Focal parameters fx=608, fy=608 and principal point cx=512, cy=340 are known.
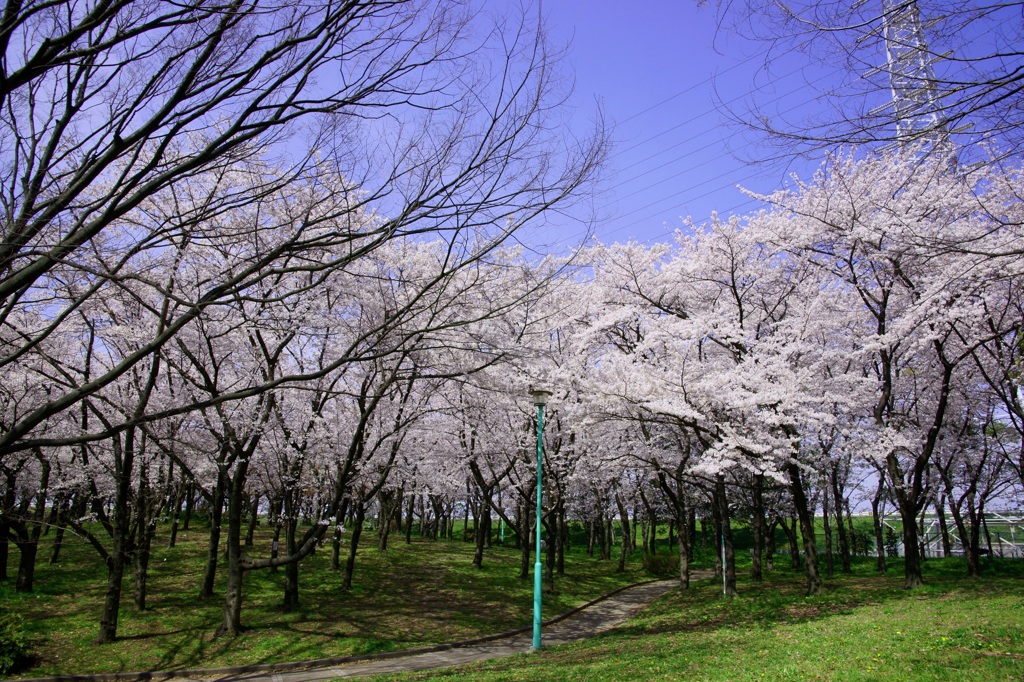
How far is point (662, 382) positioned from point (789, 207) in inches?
227

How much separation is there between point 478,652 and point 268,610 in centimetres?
588

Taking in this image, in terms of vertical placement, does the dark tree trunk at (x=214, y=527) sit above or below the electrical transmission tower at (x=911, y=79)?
below

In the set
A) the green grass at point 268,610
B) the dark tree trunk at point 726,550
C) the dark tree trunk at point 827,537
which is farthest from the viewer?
the dark tree trunk at point 827,537

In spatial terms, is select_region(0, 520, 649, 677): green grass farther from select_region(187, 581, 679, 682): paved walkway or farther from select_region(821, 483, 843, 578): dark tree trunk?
select_region(821, 483, 843, 578): dark tree trunk

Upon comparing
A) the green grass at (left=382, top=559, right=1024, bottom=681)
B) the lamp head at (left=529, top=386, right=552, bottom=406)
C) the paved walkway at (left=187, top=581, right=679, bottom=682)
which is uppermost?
the lamp head at (left=529, top=386, right=552, bottom=406)

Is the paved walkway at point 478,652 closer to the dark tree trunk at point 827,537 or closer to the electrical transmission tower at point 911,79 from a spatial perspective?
the dark tree trunk at point 827,537

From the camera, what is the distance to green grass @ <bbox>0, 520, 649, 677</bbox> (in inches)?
495

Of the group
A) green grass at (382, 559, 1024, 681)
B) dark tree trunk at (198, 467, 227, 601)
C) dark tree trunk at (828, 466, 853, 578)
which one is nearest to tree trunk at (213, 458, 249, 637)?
dark tree trunk at (198, 467, 227, 601)

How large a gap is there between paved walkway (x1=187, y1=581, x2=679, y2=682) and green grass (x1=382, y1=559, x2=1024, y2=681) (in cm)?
127

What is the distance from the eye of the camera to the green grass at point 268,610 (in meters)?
12.6

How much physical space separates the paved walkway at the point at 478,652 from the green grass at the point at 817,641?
127 centimetres

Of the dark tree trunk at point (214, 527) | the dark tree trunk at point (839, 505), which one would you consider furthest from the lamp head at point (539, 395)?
the dark tree trunk at point (839, 505)

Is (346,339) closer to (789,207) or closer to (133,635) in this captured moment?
(133,635)

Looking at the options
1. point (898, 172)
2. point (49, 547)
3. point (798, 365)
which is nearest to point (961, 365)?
point (798, 365)
